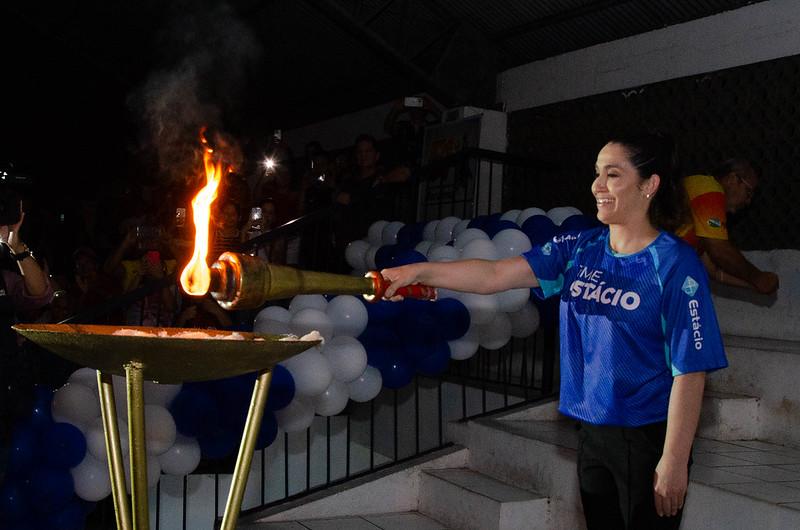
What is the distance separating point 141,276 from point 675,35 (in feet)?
14.5

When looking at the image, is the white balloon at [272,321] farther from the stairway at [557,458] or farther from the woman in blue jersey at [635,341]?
the woman in blue jersey at [635,341]

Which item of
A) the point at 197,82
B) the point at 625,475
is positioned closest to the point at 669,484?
the point at 625,475

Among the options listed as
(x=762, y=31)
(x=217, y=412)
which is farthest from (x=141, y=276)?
(x=762, y=31)

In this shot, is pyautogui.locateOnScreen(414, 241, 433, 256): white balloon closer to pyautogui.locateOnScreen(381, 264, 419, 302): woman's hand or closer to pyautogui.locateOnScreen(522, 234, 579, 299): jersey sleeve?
pyautogui.locateOnScreen(522, 234, 579, 299): jersey sleeve

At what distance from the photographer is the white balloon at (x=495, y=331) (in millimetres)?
4992

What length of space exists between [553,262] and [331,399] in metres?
2.22

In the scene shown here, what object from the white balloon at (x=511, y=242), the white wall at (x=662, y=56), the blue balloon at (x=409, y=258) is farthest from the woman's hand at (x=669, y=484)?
the white wall at (x=662, y=56)

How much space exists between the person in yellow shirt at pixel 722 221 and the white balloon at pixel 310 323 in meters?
1.89

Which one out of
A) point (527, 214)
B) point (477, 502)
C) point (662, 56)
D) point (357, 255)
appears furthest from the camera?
point (662, 56)

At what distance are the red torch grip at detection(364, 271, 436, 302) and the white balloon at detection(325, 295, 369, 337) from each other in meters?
2.49

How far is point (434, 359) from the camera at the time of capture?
15.8ft

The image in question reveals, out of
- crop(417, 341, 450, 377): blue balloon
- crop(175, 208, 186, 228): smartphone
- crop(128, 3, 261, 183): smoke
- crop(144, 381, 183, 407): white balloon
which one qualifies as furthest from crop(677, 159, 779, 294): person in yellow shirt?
crop(128, 3, 261, 183): smoke

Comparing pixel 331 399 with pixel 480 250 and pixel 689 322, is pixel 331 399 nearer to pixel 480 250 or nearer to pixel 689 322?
pixel 480 250

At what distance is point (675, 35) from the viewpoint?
646 centimetres
